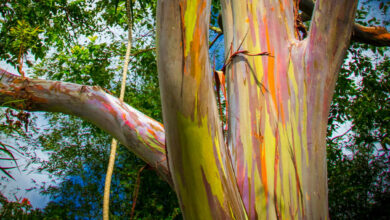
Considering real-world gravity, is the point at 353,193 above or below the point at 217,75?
below

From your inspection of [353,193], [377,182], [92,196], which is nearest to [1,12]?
[92,196]

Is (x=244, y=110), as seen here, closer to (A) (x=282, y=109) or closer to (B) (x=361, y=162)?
(A) (x=282, y=109)

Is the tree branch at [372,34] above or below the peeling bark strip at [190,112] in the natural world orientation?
above

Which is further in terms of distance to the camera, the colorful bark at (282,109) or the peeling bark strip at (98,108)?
the peeling bark strip at (98,108)

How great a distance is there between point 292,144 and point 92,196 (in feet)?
12.8

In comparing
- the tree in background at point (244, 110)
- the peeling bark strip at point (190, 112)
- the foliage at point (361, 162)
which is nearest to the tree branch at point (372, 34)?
the tree in background at point (244, 110)

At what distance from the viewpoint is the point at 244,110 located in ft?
3.17

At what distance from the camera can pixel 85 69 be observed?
11.0 feet

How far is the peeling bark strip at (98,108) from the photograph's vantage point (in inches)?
43.7

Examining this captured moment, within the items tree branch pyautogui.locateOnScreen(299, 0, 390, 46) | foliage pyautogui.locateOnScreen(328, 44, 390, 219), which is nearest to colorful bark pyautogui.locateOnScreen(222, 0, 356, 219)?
tree branch pyautogui.locateOnScreen(299, 0, 390, 46)

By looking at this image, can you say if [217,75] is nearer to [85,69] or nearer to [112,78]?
[85,69]

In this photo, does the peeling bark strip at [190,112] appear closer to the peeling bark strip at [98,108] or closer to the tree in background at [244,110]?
the tree in background at [244,110]

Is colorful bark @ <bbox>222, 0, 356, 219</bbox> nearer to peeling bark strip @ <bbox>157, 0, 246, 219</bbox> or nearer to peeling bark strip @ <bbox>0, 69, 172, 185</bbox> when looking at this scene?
peeling bark strip @ <bbox>157, 0, 246, 219</bbox>

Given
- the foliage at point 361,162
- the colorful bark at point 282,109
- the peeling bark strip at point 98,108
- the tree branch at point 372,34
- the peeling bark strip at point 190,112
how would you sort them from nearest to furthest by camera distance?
the peeling bark strip at point 190,112 → the colorful bark at point 282,109 → the peeling bark strip at point 98,108 → the tree branch at point 372,34 → the foliage at point 361,162
